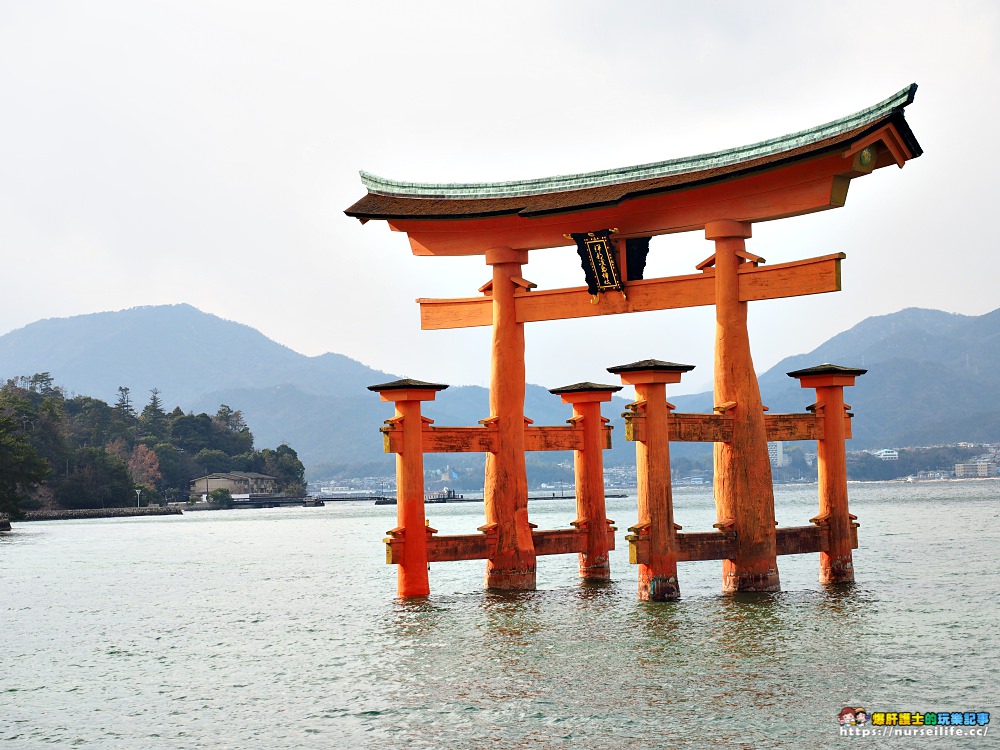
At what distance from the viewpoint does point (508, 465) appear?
64.3 feet

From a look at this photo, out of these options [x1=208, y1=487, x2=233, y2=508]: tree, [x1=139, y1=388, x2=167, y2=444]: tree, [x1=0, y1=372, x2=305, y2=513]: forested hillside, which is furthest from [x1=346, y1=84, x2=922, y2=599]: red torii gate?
[x1=139, y1=388, x2=167, y2=444]: tree

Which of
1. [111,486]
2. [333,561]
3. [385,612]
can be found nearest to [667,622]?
[385,612]

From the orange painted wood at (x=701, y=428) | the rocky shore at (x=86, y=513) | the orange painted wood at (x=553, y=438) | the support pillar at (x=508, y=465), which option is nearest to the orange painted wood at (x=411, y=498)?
the support pillar at (x=508, y=465)

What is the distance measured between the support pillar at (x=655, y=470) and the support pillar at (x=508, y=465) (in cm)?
304

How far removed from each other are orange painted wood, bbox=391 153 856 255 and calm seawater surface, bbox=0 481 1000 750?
6041 millimetres

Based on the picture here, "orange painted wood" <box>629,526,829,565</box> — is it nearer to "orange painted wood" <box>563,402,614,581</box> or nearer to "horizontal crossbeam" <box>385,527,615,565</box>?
"horizontal crossbeam" <box>385,527,615,565</box>

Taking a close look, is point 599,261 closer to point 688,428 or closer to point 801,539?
point 688,428

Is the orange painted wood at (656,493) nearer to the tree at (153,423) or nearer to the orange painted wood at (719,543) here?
the orange painted wood at (719,543)

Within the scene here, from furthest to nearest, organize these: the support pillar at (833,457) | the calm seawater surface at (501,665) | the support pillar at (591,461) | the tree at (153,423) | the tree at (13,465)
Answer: the tree at (153,423) → the tree at (13,465) → the support pillar at (591,461) → the support pillar at (833,457) → the calm seawater surface at (501,665)

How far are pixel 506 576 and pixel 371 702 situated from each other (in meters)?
7.49

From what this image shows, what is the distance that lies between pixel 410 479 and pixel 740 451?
5.17 meters

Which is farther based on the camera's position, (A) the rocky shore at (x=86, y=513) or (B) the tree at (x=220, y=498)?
(B) the tree at (x=220, y=498)

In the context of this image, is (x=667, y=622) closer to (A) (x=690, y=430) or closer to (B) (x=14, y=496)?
(A) (x=690, y=430)

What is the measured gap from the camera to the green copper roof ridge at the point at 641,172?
16656mm
